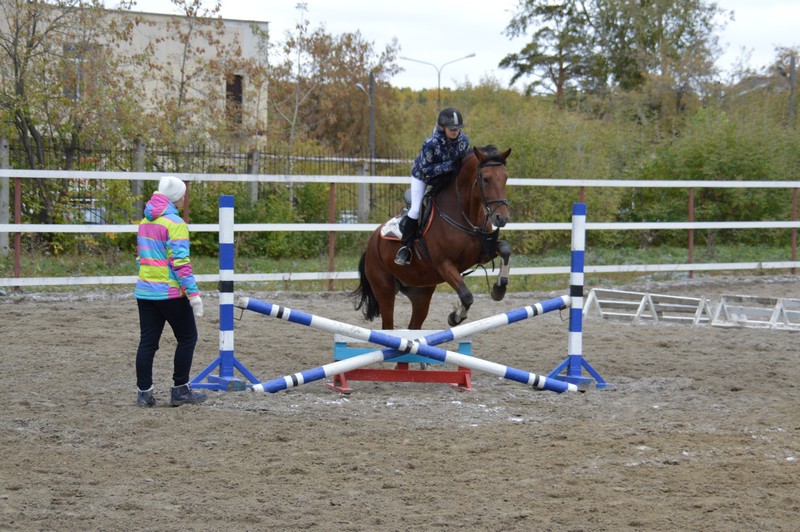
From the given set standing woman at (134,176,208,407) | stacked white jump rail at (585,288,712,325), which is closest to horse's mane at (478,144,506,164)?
standing woman at (134,176,208,407)

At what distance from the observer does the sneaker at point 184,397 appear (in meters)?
6.54

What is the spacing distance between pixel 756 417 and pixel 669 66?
112 feet

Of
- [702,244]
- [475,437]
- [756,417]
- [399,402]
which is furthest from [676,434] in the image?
[702,244]

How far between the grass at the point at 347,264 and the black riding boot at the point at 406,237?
4.29 m

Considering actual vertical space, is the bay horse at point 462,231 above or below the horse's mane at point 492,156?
below

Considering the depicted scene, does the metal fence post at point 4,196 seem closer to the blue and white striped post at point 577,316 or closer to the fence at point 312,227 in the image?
the fence at point 312,227

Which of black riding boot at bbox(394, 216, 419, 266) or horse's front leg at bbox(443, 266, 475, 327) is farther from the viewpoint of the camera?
black riding boot at bbox(394, 216, 419, 266)

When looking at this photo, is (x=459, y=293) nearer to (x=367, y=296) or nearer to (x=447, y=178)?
(x=447, y=178)

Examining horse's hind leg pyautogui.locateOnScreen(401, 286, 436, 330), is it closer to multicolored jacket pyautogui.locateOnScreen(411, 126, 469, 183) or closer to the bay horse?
the bay horse

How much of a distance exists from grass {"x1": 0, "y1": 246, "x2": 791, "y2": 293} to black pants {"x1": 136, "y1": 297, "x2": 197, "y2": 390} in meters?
6.24

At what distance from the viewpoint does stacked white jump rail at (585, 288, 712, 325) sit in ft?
37.2

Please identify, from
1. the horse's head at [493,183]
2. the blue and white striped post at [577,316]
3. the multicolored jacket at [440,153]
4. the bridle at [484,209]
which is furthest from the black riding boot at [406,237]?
the blue and white striped post at [577,316]

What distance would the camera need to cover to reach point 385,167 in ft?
69.2

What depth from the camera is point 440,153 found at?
781cm
